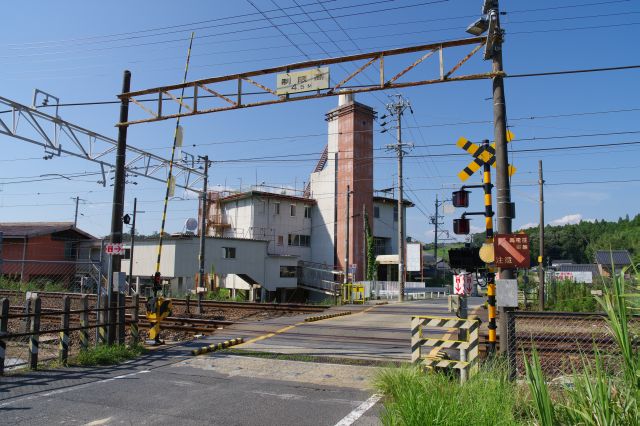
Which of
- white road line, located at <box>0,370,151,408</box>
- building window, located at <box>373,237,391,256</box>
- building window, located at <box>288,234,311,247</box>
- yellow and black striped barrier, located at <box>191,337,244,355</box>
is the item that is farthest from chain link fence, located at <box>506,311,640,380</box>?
building window, located at <box>373,237,391,256</box>

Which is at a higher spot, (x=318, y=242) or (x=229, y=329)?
(x=318, y=242)

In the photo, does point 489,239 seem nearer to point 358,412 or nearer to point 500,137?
point 500,137

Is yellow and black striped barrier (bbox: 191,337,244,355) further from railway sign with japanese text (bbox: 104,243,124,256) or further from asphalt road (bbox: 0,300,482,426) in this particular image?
railway sign with japanese text (bbox: 104,243,124,256)

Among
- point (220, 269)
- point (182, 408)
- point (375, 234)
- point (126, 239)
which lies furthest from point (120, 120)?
point (375, 234)

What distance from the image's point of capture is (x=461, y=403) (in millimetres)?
4902

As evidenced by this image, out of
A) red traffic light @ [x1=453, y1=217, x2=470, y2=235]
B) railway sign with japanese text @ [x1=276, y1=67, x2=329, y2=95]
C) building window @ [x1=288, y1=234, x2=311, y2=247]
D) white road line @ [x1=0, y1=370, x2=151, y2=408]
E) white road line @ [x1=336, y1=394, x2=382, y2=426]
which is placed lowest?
white road line @ [x1=0, y1=370, x2=151, y2=408]

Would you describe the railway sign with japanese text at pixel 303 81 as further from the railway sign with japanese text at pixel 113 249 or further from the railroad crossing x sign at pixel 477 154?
the railway sign with japanese text at pixel 113 249

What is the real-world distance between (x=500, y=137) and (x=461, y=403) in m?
5.47

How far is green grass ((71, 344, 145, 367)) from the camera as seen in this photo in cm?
1010

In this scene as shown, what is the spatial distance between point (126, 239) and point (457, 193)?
42.0 m

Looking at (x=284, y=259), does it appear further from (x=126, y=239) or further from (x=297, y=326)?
(x=297, y=326)

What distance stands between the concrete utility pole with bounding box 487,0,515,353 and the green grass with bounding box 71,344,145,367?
27.3 ft

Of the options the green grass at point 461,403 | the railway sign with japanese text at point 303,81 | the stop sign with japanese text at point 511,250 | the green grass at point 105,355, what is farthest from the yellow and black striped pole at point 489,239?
the green grass at point 105,355

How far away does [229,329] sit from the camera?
1616 cm
